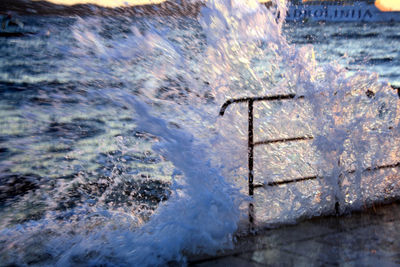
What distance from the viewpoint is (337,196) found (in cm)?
356

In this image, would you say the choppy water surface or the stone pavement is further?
the choppy water surface

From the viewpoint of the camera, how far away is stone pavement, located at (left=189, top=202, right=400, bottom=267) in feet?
8.91

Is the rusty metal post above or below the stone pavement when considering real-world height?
above

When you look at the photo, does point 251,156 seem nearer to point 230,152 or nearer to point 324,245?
point 230,152

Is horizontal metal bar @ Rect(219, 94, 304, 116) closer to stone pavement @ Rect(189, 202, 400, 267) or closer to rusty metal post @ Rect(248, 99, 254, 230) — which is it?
rusty metal post @ Rect(248, 99, 254, 230)

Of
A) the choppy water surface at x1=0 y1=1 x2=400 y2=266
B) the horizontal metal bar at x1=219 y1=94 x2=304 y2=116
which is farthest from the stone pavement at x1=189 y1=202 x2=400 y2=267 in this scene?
the horizontal metal bar at x1=219 y1=94 x2=304 y2=116

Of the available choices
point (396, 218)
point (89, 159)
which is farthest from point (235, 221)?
point (89, 159)

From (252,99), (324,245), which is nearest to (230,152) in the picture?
(252,99)

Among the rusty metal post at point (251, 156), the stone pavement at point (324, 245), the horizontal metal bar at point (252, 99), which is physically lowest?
the stone pavement at point (324, 245)

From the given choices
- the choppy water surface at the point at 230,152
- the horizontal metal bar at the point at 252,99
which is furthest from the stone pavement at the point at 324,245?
the horizontal metal bar at the point at 252,99

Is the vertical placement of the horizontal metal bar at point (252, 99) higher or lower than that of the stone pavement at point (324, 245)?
higher

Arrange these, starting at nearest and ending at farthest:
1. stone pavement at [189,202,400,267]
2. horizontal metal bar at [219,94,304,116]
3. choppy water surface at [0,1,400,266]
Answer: stone pavement at [189,202,400,267], choppy water surface at [0,1,400,266], horizontal metal bar at [219,94,304,116]

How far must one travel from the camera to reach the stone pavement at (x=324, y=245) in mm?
2717

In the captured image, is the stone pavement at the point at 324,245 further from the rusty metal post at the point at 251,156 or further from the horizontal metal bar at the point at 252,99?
the horizontal metal bar at the point at 252,99
